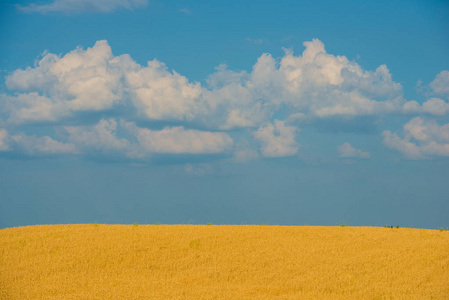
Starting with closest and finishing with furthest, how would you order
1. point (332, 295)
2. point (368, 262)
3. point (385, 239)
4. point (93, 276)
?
point (332, 295), point (93, 276), point (368, 262), point (385, 239)

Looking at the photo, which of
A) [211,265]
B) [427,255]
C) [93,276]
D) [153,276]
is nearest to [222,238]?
[211,265]

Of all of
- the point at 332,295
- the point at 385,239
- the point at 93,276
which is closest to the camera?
the point at 332,295

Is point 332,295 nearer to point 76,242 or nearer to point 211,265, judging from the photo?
point 211,265

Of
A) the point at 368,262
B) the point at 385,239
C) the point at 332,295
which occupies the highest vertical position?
the point at 385,239

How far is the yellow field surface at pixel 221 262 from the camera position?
57.4 ft

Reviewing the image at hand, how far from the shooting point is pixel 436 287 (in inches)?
704

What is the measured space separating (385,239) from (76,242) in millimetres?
16070

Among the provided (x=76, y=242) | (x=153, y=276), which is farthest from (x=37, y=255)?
(x=153, y=276)

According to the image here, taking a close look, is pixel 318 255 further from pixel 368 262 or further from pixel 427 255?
pixel 427 255

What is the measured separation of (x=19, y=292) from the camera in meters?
17.4

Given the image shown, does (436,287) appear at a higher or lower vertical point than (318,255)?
lower

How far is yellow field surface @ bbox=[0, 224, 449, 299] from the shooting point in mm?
17484

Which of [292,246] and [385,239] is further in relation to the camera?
[385,239]

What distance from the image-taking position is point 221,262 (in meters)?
20.4
